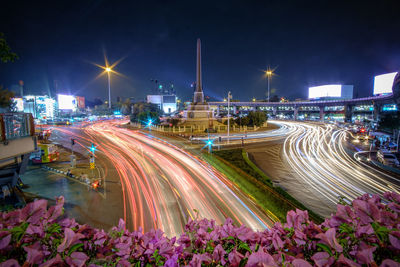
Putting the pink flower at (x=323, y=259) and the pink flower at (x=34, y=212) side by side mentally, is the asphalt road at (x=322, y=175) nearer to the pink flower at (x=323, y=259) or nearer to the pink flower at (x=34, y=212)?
the pink flower at (x=323, y=259)

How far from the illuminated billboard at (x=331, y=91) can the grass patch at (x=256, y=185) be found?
108 meters

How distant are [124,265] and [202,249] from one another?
34.9 inches

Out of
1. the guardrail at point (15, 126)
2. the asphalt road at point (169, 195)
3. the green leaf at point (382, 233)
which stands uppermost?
the guardrail at point (15, 126)

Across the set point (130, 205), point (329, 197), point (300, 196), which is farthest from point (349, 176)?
point (130, 205)

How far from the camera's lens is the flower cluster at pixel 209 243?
1631mm

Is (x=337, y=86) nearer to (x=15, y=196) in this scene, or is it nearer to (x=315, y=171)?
(x=315, y=171)

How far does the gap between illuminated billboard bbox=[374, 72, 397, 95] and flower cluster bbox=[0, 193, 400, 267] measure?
93181 millimetres

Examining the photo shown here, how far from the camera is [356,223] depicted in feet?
6.97

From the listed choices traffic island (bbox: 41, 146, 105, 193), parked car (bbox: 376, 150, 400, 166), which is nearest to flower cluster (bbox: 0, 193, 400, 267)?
traffic island (bbox: 41, 146, 105, 193)

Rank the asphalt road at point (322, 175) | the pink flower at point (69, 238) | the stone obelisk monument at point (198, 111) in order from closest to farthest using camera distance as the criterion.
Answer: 1. the pink flower at point (69, 238)
2. the asphalt road at point (322, 175)
3. the stone obelisk monument at point (198, 111)

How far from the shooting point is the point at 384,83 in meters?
71.1

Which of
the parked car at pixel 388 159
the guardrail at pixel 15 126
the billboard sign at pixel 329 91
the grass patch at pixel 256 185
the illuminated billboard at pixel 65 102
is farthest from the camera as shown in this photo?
the billboard sign at pixel 329 91

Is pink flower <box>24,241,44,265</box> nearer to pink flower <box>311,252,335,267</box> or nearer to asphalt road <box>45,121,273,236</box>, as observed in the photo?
pink flower <box>311,252,335,267</box>

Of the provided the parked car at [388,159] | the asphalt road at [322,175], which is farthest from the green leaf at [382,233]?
the parked car at [388,159]
